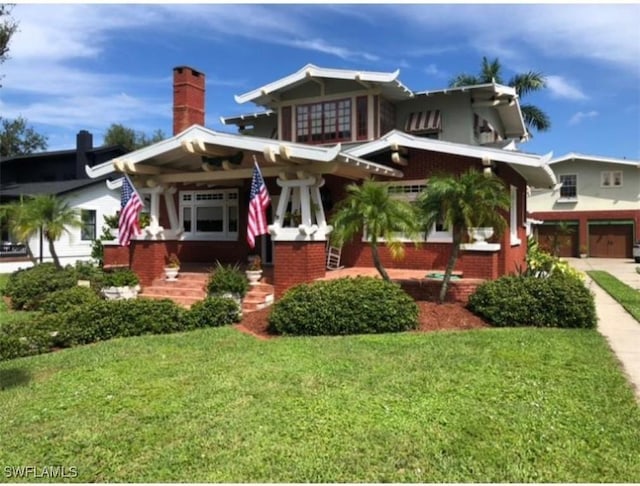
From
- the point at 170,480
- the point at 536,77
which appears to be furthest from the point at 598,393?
the point at 536,77

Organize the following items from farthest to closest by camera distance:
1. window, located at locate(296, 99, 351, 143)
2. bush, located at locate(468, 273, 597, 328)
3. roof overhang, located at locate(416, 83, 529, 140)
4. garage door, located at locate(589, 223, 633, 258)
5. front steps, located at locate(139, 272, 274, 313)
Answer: garage door, located at locate(589, 223, 633, 258) → window, located at locate(296, 99, 351, 143) → roof overhang, located at locate(416, 83, 529, 140) → front steps, located at locate(139, 272, 274, 313) → bush, located at locate(468, 273, 597, 328)

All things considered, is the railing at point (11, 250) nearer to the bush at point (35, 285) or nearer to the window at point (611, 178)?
the bush at point (35, 285)

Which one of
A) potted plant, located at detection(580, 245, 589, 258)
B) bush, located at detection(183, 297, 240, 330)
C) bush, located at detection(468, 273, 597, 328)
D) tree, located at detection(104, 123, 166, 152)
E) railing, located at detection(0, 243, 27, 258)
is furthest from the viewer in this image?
tree, located at detection(104, 123, 166, 152)

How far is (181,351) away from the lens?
25.0ft

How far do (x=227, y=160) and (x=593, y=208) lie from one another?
28.9m

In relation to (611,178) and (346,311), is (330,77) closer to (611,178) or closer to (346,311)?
(346,311)

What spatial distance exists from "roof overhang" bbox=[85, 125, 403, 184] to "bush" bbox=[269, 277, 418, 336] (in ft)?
9.76

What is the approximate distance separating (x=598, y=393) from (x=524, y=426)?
1427 mm

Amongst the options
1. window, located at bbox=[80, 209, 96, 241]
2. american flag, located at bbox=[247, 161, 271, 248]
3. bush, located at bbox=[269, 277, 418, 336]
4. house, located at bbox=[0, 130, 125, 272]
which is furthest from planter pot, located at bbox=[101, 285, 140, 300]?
window, located at bbox=[80, 209, 96, 241]

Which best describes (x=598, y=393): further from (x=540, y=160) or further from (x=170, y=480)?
(x=540, y=160)

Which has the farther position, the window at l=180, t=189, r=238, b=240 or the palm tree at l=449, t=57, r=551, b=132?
the palm tree at l=449, t=57, r=551, b=132

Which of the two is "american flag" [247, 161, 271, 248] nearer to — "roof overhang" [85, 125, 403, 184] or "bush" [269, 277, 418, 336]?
"roof overhang" [85, 125, 403, 184]

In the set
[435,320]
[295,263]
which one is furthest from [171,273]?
[435,320]

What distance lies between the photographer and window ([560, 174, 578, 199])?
34.0m
